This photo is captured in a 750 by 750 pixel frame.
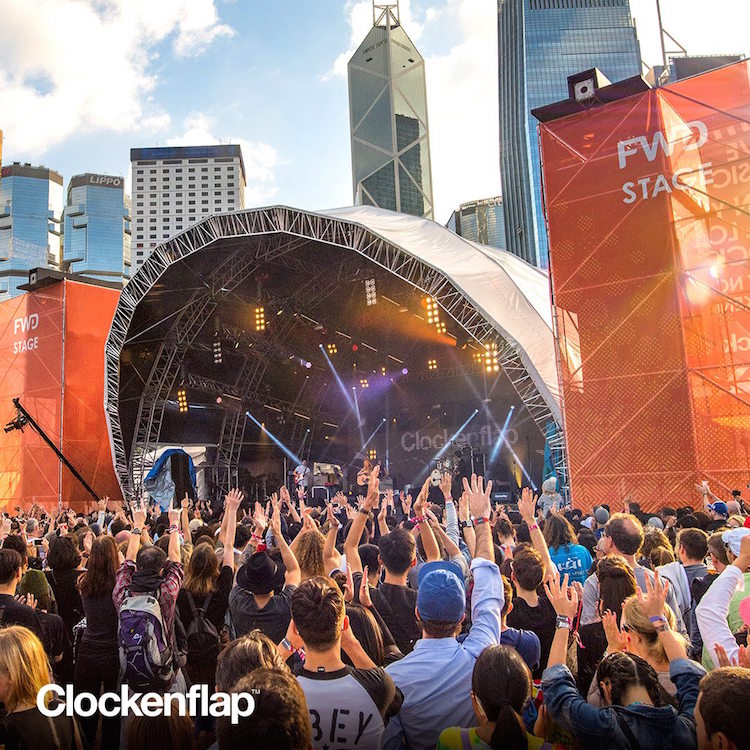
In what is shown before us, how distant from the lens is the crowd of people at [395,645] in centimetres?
203

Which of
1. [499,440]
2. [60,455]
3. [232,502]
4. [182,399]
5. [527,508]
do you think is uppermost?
[182,399]

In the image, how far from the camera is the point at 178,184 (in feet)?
388

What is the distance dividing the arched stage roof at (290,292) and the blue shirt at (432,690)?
11238mm

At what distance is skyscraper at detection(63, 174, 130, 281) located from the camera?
108 meters

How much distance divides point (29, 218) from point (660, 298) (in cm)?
11475

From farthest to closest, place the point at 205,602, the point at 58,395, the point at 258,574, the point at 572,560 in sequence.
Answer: the point at 58,395
the point at 572,560
the point at 205,602
the point at 258,574

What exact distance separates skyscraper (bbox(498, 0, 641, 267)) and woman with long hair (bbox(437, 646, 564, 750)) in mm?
90557

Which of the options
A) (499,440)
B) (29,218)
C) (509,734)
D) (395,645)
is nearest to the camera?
(509,734)

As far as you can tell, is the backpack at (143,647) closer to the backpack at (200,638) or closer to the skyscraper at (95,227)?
the backpack at (200,638)

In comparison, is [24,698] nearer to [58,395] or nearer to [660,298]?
[660,298]

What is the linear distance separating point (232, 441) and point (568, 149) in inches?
600

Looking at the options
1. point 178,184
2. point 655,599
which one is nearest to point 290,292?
point 655,599

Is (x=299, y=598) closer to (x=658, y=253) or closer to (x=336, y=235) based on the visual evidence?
(x=658, y=253)

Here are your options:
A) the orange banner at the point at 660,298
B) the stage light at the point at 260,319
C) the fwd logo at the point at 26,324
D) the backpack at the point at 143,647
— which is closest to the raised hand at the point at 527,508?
the backpack at the point at 143,647
